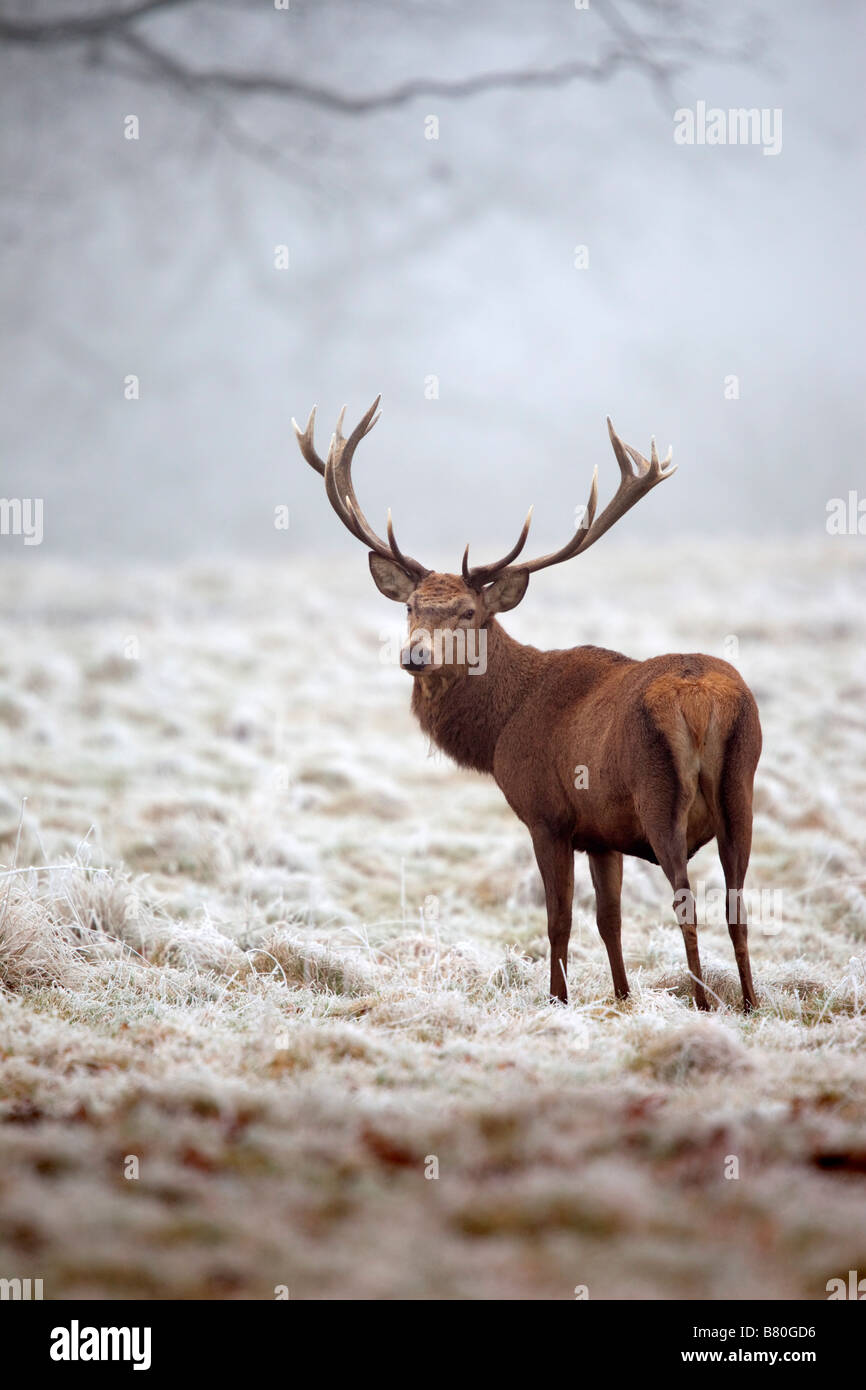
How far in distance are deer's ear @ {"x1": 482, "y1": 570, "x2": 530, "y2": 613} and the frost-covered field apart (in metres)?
2.07

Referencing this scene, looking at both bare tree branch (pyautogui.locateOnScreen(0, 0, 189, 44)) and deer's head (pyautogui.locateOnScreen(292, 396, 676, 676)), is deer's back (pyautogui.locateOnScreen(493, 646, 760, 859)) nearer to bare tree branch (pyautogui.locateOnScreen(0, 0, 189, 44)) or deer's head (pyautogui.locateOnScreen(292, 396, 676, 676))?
deer's head (pyautogui.locateOnScreen(292, 396, 676, 676))

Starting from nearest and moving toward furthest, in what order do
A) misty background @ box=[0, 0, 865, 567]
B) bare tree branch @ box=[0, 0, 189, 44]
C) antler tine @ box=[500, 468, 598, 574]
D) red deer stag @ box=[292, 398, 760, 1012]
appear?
red deer stag @ box=[292, 398, 760, 1012] → antler tine @ box=[500, 468, 598, 574] → bare tree branch @ box=[0, 0, 189, 44] → misty background @ box=[0, 0, 865, 567]

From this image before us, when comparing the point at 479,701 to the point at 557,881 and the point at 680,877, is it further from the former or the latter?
the point at 680,877

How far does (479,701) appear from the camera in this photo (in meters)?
7.39

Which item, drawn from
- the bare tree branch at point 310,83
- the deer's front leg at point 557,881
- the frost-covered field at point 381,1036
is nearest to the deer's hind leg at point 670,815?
the frost-covered field at point 381,1036

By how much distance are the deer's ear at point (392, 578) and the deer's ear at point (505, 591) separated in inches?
19.3

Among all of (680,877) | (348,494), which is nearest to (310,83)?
(348,494)

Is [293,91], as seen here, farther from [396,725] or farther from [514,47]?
[514,47]

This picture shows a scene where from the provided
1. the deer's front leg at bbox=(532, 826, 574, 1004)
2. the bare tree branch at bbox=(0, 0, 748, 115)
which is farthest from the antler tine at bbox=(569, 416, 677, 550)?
the bare tree branch at bbox=(0, 0, 748, 115)

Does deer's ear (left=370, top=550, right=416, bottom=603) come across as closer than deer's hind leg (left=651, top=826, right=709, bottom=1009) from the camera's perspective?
No

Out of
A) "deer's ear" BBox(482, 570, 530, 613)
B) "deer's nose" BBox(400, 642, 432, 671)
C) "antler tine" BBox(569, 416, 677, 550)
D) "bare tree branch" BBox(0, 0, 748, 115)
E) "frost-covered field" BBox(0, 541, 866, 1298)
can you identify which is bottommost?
"frost-covered field" BBox(0, 541, 866, 1298)

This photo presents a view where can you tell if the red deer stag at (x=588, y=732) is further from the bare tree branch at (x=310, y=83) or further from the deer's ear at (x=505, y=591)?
the bare tree branch at (x=310, y=83)

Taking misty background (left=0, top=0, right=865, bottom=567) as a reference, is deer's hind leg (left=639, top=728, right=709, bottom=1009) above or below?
below

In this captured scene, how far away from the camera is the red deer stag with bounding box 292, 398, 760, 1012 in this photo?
19.7 ft
